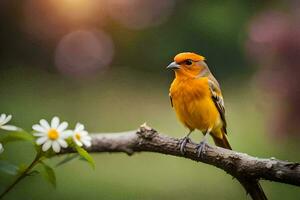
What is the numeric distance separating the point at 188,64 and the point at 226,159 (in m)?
0.17

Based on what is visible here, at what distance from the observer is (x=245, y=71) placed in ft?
12.0

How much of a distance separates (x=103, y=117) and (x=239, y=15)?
3.33 ft

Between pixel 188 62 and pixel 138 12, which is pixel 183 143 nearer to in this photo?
pixel 188 62

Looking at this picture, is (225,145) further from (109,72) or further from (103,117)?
(109,72)

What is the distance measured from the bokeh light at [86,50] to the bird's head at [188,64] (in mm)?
2506

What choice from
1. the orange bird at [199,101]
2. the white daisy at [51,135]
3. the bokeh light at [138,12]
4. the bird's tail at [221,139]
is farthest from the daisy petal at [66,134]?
the bokeh light at [138,12]

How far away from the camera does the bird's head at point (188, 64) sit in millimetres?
1002

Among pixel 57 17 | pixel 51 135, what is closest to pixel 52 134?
pixel 51 135

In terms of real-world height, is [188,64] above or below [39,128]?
above

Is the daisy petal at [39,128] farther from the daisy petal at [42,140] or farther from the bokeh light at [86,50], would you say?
the bokeh light at [86,50]

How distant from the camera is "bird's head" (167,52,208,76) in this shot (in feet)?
3.29

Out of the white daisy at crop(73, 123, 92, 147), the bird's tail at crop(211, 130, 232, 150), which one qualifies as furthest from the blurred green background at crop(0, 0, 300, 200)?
the white daisy at crop(73, 123, 92, 147)

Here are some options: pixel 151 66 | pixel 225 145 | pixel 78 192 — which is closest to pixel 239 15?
pixel 151 66

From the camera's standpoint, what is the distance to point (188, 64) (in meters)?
1.05
